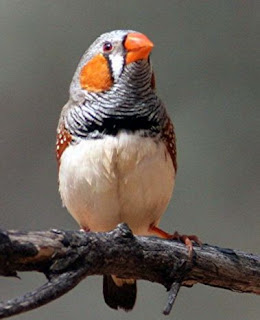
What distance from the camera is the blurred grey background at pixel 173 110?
411cm

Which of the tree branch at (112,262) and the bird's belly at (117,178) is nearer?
the tree branch at (112,262)

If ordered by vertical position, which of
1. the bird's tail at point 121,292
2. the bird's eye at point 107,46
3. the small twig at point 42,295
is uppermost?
the bird's eye at point 107,46

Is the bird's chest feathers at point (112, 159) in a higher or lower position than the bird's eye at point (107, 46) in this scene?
lower

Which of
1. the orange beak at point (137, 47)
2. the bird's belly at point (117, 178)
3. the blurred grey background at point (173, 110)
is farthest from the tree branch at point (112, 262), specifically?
the blurred grey background at point (173, 110)

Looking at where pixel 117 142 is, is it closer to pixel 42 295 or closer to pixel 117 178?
pixel 117 178

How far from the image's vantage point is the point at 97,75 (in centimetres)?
298

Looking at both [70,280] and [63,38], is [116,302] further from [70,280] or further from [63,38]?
[63,38]

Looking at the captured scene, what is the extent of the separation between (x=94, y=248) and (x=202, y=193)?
6.47ft

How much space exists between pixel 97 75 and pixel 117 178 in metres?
0.39

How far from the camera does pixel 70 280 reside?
2152mm

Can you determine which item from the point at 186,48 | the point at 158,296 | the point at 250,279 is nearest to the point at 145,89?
the point at 250,279

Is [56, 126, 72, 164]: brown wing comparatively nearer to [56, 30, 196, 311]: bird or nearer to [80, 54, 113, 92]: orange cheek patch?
[56, 30, 196, 311]: bird

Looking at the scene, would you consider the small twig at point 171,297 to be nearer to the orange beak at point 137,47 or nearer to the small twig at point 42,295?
the small twig at point 42,295

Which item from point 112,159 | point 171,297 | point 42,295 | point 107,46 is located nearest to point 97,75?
point 107,46
